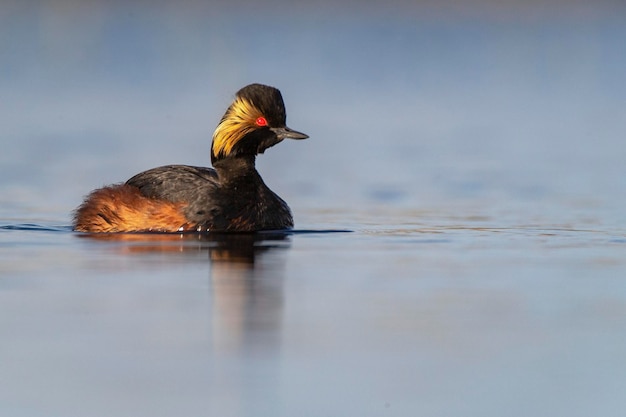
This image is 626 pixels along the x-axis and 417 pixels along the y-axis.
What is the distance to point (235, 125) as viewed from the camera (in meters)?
13.1

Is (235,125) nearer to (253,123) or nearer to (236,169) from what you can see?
(253,123)

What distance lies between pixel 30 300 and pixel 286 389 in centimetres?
248

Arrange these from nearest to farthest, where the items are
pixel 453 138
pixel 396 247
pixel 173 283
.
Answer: pixel 173 283, pixel 396 247, pixel 453 138

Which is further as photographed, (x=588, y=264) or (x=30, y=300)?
(x=588, y=264)

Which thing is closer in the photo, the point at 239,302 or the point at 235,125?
the point at 239,302

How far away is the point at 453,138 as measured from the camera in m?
21.5

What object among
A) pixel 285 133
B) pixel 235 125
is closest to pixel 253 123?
pixel 235 125

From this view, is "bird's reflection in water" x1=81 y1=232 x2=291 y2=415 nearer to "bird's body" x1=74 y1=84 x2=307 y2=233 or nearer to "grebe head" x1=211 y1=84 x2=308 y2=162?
"bird's body" x1=74 y1=84 x2=307 y2=233

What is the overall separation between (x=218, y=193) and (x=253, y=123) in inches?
30.9

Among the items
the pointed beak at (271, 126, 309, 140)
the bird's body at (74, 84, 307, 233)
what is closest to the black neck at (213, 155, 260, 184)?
the bird's body at (74, 84, 307, 233)

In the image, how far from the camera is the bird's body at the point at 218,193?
Result: 12523 millimetres

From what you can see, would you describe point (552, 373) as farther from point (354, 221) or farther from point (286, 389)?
point (354, 221)

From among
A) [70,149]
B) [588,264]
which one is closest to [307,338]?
[588,264]

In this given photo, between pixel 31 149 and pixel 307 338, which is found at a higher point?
pixel 31 149
